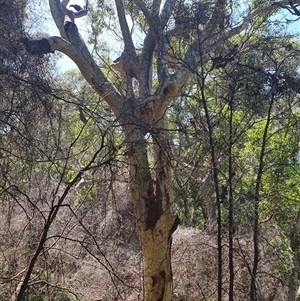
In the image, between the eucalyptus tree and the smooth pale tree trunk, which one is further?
the smooth pale tree trunk

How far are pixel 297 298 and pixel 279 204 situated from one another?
229 centimetres

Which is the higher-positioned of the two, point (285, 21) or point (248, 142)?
point (285, 21)

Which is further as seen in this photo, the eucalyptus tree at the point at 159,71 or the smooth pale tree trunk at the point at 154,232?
the smooth pale tree trunk at the point at 154,232

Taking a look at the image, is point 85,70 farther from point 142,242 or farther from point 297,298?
point 297,298

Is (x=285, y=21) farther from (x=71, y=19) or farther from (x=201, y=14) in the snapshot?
(x=71, y=19)

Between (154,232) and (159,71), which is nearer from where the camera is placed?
(154,232)

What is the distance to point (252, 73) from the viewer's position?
4.80 meters

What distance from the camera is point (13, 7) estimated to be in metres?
3.41

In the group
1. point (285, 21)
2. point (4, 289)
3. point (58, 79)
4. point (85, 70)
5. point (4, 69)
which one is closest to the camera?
point (4, 69)

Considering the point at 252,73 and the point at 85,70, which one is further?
the point at 85,70

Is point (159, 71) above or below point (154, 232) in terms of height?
above

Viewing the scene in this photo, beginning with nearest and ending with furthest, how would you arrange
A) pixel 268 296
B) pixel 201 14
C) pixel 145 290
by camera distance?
pixel 201 14
pixel 145 290
pixel 268 296

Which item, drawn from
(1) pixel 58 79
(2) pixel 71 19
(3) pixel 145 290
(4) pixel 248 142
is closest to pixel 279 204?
(4) pixel 248 142

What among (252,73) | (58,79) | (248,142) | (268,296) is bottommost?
(268,296)
